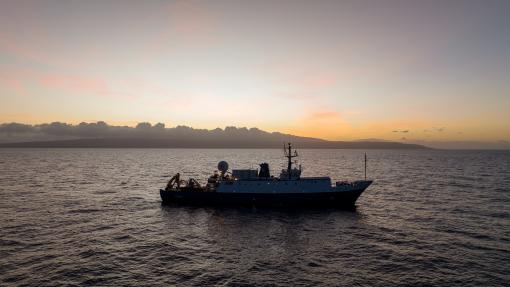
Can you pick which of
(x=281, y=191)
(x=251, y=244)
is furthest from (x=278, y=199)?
(x=251, y=244)

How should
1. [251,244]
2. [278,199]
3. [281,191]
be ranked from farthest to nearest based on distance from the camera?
1. [281,191]
2. [278,199]
3. [251,244]

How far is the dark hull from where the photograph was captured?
5691cm

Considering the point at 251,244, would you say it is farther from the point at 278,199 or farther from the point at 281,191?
the point at 281,191

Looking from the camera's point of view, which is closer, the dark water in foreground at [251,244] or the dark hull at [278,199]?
the dark water in foreground at [251,244]

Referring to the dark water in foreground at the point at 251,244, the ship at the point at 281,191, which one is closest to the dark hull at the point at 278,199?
the ship at the point at 281,191

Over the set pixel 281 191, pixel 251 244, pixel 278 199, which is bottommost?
pixel 251 244

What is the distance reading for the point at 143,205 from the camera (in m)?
61.1

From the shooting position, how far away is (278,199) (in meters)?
57.0

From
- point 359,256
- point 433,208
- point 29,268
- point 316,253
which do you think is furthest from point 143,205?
point 433,208

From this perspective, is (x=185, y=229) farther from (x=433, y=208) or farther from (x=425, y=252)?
(x=433, y=208)

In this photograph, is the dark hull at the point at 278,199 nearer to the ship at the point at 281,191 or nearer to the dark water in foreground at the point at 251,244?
the ship at the point at 281,191

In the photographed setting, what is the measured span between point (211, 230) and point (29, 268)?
2036 cm

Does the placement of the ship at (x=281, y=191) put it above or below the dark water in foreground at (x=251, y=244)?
above

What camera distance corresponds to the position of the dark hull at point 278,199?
2240 inches
